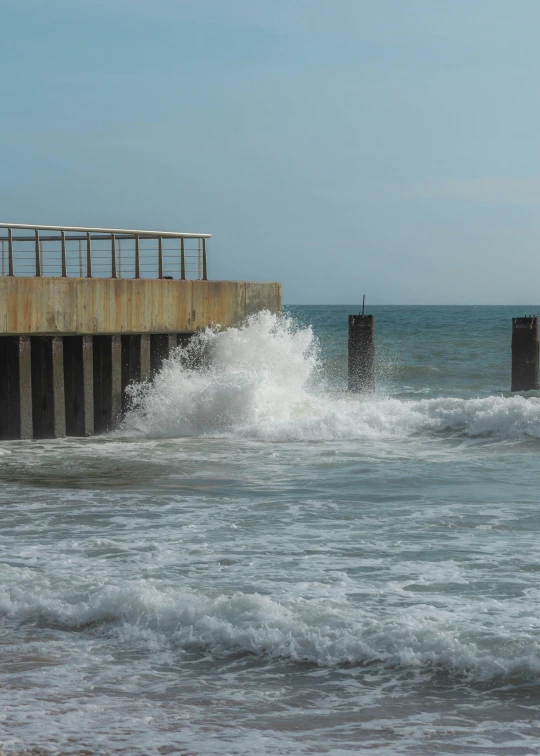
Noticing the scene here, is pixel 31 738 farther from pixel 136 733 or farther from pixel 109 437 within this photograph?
pixel 109 437

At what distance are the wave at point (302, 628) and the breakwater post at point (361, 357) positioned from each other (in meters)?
16.3

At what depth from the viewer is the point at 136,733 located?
4777 mm

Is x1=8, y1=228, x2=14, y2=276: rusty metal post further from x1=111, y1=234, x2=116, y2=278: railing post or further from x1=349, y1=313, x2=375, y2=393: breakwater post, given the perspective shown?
x1=349, y1=313, x2=375, y2=393: breakwater post

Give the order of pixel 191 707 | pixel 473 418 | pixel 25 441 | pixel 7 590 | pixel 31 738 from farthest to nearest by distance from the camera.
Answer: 1. pixel 473 418
2. pixel 25 441
3. pixel 7 590
4. pixel 191 707
5. pixel 31 738

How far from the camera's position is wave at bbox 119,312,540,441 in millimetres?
16938

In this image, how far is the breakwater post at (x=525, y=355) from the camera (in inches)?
901

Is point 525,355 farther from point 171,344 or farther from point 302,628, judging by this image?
point 302,628

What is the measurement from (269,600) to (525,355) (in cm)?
1754

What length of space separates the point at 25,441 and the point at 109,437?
5.02ft

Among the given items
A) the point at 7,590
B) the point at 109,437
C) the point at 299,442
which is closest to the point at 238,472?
the point at 299,442

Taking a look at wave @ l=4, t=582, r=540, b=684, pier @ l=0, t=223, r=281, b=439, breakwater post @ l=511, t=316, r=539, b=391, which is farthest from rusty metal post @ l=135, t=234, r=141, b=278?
wave @ l=4, t=582, r=540, b=684

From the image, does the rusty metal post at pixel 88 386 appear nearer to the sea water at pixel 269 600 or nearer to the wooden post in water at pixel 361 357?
the sea water at pixel 269 600

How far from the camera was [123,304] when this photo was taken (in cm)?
1706

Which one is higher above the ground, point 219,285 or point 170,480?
point 219,285
